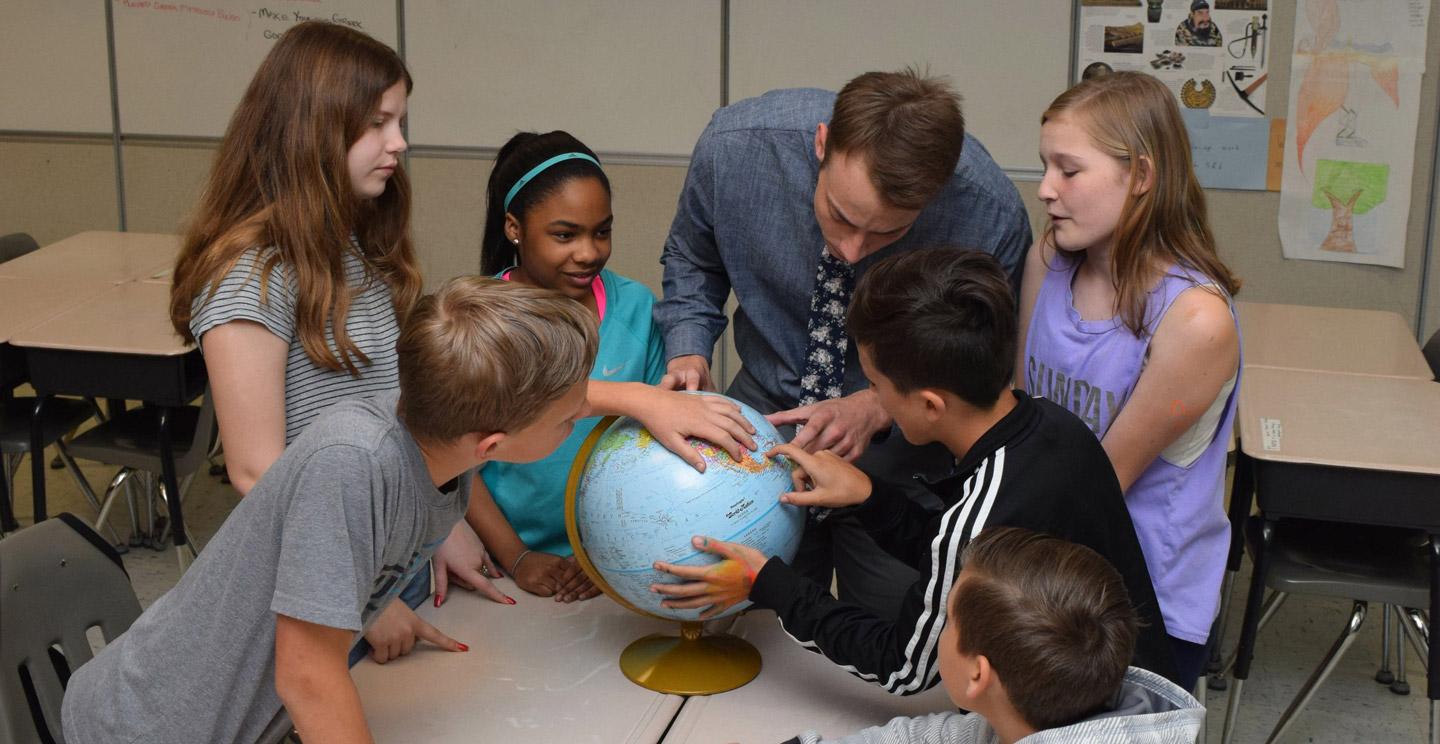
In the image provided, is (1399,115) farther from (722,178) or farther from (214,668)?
(214,668)

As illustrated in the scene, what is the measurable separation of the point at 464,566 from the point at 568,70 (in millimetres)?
3420

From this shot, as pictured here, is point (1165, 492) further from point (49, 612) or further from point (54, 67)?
point (54, 67)

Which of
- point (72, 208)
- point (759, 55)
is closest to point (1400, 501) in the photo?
point (759, 55)

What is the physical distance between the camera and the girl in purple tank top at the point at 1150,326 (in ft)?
5.98

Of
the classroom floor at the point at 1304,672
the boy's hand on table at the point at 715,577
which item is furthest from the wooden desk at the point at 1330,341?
the boy's hand on table at the point at 715,577

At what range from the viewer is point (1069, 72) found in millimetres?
4691

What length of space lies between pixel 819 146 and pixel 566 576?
33.3 inches

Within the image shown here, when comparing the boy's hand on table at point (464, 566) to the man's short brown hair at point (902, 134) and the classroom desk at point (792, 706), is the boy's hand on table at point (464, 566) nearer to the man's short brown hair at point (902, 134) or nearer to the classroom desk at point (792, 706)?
the classroom desk at point (792, 706)

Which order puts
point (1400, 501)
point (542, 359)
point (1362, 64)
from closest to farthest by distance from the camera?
point (542, 359), point (1400, 501), point (1362, 64)

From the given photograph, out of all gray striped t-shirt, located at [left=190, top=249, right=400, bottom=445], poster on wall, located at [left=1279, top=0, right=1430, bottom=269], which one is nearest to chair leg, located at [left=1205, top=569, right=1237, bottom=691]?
poster on wall, located at [left=1279, top=0, right=1430, bottom=269]

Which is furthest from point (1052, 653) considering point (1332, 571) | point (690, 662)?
point (1332, 571)

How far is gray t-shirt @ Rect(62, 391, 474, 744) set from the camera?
145cm

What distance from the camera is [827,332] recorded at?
226cm

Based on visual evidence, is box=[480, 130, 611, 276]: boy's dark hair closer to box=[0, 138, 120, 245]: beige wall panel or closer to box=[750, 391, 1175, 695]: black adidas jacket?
box=[750, 391, 1175, 695]: black adidas jacket
